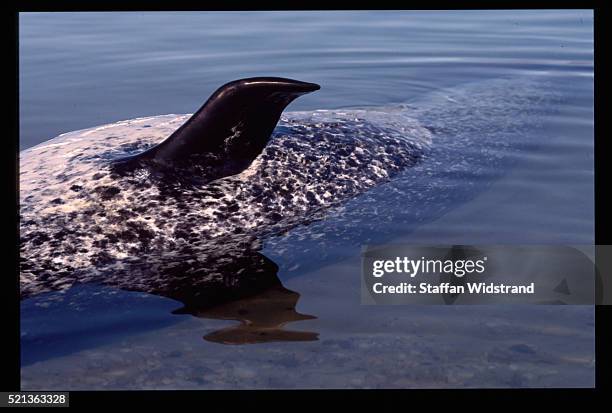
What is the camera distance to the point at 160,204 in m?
7.33

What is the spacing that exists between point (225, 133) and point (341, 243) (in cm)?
132

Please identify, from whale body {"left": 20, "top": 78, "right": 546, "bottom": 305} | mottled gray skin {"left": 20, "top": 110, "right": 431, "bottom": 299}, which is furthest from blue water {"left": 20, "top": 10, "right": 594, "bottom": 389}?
mottled gray skin {"left": 20, "top": 110, "right": 431, "bottom": 299}

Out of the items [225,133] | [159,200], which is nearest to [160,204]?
[159,200]

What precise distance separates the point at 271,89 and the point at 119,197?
1.50m

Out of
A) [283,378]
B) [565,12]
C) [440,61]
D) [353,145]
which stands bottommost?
[283,378]

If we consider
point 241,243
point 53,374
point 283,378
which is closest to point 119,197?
point 241,243

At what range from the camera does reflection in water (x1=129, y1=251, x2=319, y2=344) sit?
5785mm

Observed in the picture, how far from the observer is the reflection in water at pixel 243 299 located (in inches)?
228

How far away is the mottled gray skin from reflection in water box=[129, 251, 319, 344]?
4cm

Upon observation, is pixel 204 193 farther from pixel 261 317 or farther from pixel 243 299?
pixel 261 317

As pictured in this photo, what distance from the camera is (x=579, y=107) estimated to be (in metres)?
11.4

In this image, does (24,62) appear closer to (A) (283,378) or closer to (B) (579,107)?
(B) (579,107)

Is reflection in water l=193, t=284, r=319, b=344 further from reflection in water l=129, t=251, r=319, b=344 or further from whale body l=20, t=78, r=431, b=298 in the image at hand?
whale body l=20, t=78, r=431, b=298

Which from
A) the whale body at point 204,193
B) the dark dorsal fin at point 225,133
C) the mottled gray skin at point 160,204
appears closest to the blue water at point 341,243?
the whale body at point 204,193
